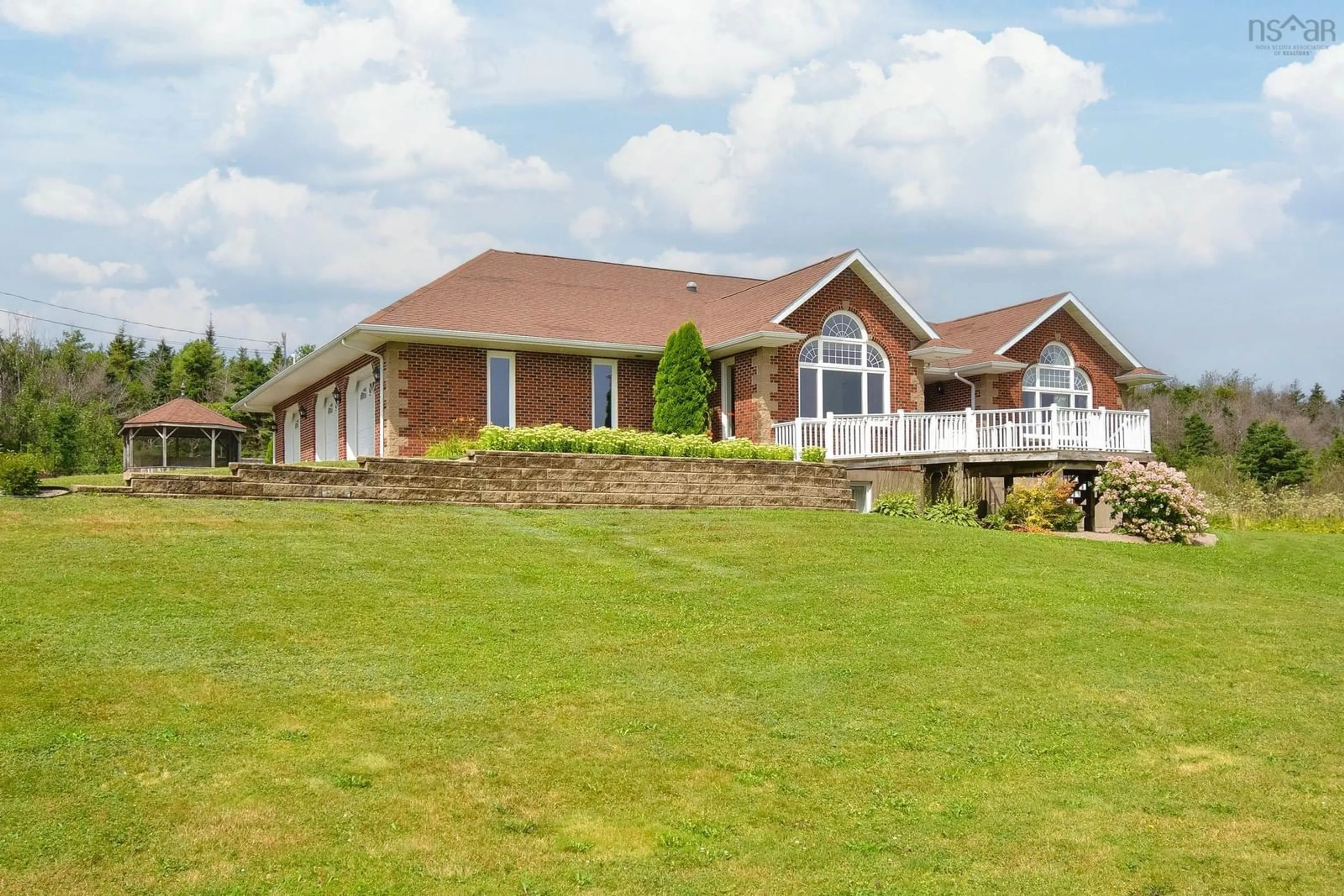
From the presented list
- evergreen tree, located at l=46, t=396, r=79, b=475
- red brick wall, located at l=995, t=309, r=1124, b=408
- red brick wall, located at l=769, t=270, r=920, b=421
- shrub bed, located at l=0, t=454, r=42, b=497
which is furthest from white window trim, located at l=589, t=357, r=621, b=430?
evergreen tree, located at l=46, t=396, r=79, b=475

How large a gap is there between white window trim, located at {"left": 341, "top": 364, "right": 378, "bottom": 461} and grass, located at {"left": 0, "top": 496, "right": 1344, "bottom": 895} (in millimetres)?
12148

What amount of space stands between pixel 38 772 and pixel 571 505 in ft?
39.2

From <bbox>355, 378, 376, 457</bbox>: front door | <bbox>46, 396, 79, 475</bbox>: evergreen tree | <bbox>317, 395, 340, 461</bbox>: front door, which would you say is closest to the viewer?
<bbox>355, 378, 376, 457</bbox>: front door

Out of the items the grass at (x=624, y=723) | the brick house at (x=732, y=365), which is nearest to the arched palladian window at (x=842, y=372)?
the brick house at (x=732, y=365)

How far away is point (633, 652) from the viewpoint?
10539 mm

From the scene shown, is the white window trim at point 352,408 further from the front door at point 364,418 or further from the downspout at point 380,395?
the downspout at point 380,395

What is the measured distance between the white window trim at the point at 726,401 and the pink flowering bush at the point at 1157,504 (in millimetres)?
8071

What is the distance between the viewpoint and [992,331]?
3092 centimetres

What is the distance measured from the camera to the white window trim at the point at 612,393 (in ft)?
83.5

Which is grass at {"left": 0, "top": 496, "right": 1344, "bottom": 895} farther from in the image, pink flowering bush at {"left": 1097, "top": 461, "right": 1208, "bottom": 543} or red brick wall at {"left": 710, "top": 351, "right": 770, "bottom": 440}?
red brick wall at {"left": 710, "top": 351, "right": 770, "bottom": 440}

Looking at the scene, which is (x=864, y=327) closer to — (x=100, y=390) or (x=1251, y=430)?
(x=1251, y=430)

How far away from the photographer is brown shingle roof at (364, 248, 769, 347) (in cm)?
2400

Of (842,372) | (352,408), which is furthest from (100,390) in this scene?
(842,372)

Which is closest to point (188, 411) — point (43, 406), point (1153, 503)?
point (43, 406)
